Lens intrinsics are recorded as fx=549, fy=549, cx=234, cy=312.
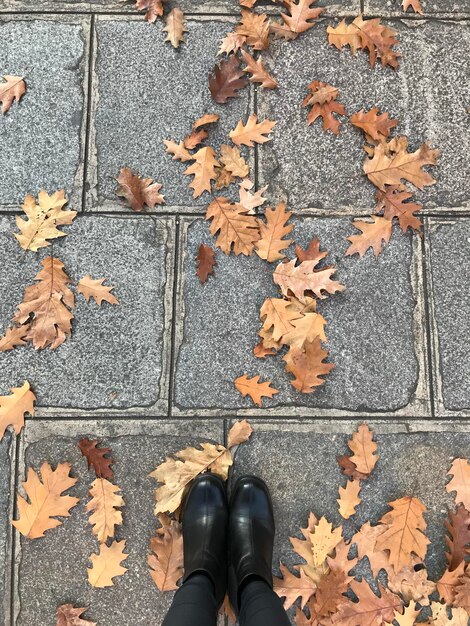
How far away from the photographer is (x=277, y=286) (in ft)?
8.05

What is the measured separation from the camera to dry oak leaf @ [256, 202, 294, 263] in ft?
8.03

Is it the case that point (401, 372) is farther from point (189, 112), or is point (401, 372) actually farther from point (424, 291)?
point (189, 112)

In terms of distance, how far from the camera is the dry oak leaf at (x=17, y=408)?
93.5 inches

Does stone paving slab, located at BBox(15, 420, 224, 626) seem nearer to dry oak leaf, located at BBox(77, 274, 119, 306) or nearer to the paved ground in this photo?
the paved ground

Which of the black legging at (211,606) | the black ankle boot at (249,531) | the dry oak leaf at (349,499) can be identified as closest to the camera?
the black legging at (211,606)

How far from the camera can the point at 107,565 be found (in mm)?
2297

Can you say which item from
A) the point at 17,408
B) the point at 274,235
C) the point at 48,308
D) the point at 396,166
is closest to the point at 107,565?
the point at 17,408

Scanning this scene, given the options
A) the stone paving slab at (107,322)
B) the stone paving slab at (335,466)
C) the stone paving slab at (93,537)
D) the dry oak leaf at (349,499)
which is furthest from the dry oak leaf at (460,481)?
the stone paving slab at (107,322)

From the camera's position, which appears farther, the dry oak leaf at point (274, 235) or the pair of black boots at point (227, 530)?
the dry oak leaf at point (274, 235)

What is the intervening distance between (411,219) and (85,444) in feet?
5.71

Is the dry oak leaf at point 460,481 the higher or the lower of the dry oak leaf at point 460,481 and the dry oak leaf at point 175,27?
the lower

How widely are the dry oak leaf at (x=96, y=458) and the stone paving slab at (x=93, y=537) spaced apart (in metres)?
0.04

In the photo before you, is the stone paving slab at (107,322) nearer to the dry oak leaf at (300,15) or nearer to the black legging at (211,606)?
the black legging at (211,606)

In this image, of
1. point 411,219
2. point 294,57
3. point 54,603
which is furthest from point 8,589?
point 294,57
